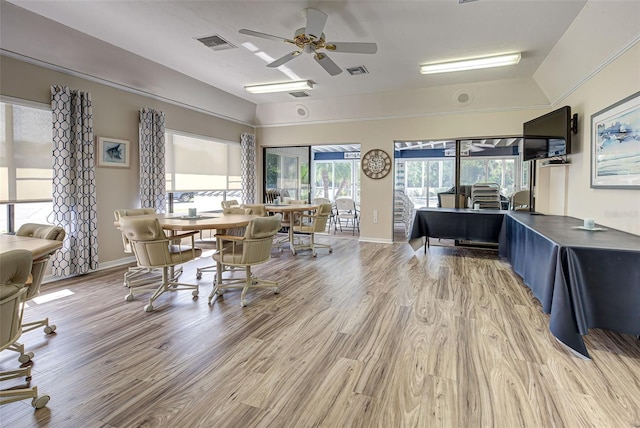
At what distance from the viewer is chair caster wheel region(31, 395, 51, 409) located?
5.76 feet

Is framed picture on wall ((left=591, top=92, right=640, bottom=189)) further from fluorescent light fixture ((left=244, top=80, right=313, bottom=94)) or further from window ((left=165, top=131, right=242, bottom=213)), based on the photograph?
window ((left=165, top=131, right=242, bottom=213))

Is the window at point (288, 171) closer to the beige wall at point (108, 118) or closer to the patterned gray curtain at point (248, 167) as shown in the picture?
the patterned gray curtain at point (248, 167)

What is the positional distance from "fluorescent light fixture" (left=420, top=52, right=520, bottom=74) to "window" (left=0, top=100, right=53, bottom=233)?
5.18m

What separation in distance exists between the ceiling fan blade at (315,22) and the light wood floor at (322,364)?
9.06ft

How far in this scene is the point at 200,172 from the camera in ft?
21.9

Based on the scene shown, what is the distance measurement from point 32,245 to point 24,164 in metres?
2.54

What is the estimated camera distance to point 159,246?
3207 millimetres

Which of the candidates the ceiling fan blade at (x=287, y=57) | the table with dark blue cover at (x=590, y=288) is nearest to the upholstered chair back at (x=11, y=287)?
the ceiling fan blade at (x=287, y=57)

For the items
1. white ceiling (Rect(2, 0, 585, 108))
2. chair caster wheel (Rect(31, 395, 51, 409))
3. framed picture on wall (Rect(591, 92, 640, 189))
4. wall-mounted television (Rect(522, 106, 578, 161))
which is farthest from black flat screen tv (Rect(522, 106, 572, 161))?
chair caster wheel (Rect(31, 395, 51, 409))

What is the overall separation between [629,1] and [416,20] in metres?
1.80

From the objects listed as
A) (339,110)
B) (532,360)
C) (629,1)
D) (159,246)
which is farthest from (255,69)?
(532,360)

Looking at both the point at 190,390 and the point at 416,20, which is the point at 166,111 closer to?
the point at 416,20

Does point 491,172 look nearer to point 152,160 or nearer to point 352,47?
point 352,47

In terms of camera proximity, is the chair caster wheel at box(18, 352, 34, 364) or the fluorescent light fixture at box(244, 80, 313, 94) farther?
the fluorescent light fixture at box(244, 80, 313, 94)
